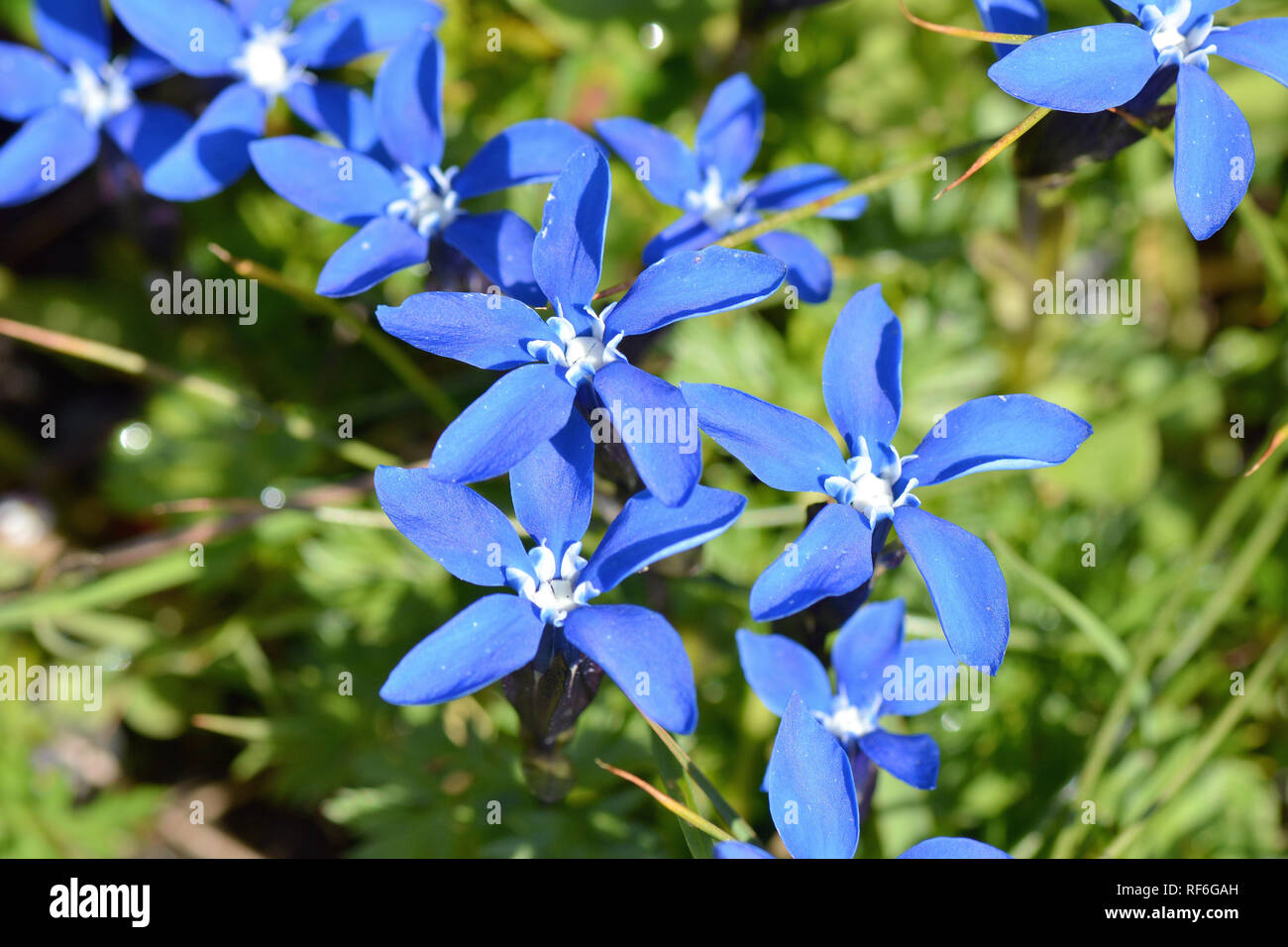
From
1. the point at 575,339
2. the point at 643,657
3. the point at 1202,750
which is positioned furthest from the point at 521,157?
the point at 1202,750

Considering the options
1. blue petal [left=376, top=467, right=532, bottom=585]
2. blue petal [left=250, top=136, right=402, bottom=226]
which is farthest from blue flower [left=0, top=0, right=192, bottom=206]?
blue petal [left=376, top=467, right=532, bottom=585]

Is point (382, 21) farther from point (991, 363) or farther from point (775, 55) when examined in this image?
point (991, 363)

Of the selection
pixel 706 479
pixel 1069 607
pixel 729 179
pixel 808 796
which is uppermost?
pixel 729 179

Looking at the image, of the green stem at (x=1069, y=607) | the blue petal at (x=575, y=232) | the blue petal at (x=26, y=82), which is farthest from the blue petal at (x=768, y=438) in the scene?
the blue petal at (x=26, y=82)

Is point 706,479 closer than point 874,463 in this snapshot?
No

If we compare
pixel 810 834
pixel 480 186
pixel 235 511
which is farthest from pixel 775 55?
pixel 810 834

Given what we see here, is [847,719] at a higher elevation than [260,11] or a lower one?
lower

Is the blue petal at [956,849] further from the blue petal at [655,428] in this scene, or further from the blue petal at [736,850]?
the blue petal at [655,428]

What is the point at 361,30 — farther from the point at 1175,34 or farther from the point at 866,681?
the point at 866,681

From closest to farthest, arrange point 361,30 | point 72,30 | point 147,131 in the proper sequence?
point 361,30 → point 147,131 → point 72,30
